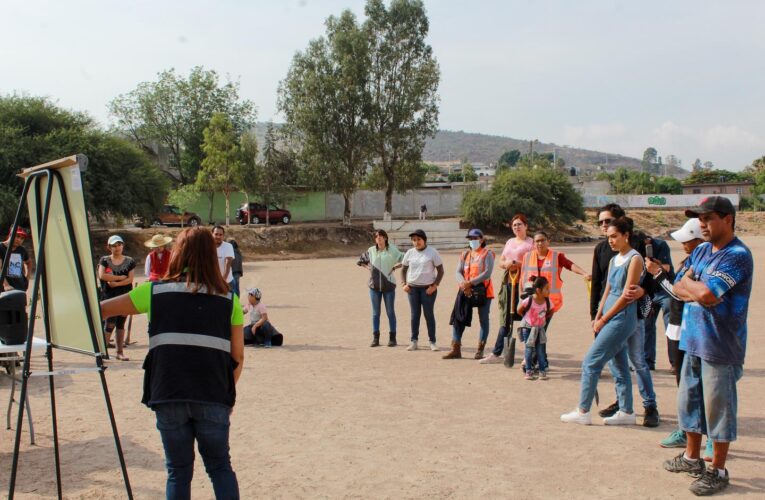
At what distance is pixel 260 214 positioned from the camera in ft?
155

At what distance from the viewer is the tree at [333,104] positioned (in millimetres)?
44875

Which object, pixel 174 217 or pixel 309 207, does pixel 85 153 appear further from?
pixel 309 207

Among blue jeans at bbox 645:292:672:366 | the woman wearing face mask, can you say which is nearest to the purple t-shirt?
the woman wearing face mask

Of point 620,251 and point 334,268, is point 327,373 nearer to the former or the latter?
point 620,251

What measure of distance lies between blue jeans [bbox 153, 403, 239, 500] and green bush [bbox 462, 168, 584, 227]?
Answer: 45.5 metres

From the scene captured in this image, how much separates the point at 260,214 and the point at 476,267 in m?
39.0

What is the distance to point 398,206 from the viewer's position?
61.3m

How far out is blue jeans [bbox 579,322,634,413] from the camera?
19.5ft

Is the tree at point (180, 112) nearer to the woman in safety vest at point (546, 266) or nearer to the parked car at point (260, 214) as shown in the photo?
the parked car at point (260, 214)

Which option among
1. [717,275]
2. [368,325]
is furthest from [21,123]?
[717,275]

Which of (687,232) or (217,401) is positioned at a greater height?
(687,232)

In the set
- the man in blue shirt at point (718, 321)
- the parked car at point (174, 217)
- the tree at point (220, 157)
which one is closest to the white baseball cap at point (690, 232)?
the man in blue shirt at point (718, 321)

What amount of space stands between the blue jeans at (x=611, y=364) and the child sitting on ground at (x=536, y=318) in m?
1.93

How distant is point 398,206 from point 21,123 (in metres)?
34.2
